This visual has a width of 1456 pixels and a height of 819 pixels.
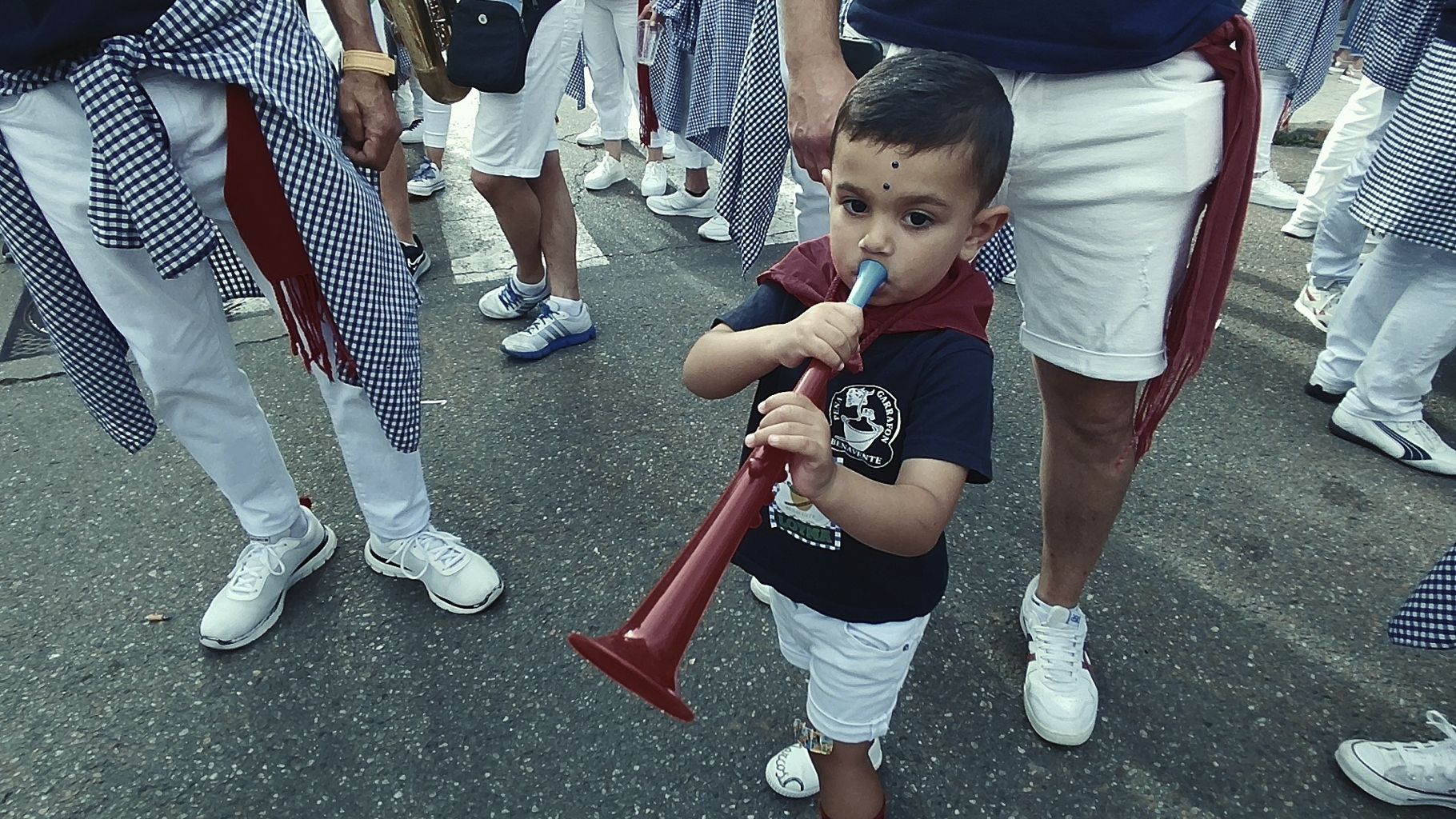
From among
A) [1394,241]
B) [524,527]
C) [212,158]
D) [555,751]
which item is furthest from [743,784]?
[1394,241]

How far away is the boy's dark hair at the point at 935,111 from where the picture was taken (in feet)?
3.30

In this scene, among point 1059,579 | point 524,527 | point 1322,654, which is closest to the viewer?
point 1059,579

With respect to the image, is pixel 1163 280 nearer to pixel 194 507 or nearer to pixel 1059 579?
pixel 1059 579

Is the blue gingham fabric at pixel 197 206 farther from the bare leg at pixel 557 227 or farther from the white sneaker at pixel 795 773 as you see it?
the bare leg at pixel 557 227

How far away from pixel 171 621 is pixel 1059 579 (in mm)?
1945

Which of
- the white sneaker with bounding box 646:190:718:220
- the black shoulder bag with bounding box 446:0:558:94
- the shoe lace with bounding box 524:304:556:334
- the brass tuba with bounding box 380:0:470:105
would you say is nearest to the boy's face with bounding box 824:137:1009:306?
the brass tuba with bounding box 380:0:470:105

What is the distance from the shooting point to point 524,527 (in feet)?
7.59

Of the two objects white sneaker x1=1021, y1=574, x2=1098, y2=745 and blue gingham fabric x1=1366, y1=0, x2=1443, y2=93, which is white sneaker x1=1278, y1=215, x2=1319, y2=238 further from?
white sneaker x1=1021, y1=574, x2=1098, y2=745

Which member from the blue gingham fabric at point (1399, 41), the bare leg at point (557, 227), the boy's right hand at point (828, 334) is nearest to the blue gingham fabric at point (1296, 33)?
the blue gingham fabric at point (1399, 41)

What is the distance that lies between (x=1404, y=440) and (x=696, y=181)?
120 inches

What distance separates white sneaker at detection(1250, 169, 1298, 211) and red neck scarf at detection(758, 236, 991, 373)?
4300 millimetres

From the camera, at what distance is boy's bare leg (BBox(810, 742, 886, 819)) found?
143cm

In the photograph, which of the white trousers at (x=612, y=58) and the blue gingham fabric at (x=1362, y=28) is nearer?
the blue gingham fabric at (x=1362, y=28)

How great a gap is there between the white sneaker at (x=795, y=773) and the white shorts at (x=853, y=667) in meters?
0.26
